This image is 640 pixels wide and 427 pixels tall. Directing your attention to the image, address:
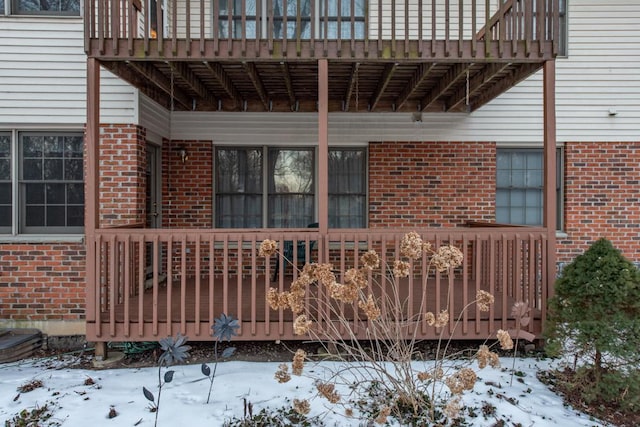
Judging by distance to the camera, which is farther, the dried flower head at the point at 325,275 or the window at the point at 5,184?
the window at the point at 5,184

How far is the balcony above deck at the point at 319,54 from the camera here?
180 inches

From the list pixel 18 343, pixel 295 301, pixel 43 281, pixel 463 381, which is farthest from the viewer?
pixel 43 281

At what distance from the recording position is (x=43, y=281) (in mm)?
5633

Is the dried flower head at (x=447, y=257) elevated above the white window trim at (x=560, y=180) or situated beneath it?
situated beneath

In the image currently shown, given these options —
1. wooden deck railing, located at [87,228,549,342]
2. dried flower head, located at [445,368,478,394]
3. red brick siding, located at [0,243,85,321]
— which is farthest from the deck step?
dried flower head, located at [445,368,478,394]

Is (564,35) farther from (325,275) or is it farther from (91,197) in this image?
(91,197)

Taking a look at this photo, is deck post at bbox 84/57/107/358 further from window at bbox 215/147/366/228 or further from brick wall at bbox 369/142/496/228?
brick wall at bbox 369/142/496/228

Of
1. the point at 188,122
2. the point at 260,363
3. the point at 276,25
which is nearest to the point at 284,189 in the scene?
the point at 188,122

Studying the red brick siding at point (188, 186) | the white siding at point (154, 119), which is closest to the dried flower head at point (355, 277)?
the white siding at point (154, 119)

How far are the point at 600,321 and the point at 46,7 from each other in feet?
23.3

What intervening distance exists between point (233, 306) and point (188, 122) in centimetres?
327

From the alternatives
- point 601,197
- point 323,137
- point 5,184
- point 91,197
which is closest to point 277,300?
point 323,137

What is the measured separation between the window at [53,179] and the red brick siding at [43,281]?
1.02ft

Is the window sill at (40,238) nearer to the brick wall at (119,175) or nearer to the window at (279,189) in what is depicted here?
the brick wall at (119,175)
